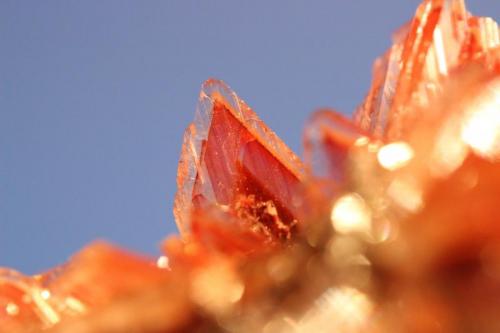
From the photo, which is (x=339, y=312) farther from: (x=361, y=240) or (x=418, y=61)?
(x=418, y=61)

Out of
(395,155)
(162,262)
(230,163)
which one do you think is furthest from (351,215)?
(230,163)

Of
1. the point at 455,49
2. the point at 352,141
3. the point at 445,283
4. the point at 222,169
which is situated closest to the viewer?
the point at 445,283

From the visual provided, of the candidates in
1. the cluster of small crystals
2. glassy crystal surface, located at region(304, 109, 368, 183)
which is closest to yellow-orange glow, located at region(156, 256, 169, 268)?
the cluster of small crystals

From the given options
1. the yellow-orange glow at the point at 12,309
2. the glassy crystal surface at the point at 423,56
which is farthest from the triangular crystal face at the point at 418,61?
the yellow-orange glow at the point at 12,309

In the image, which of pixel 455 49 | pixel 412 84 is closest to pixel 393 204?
pixel 412 84

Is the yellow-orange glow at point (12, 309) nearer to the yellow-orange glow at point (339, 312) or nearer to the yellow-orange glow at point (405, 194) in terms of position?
the yellow-orange glow at point (339, 312)

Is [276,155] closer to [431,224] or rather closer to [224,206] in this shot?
[224,206]
